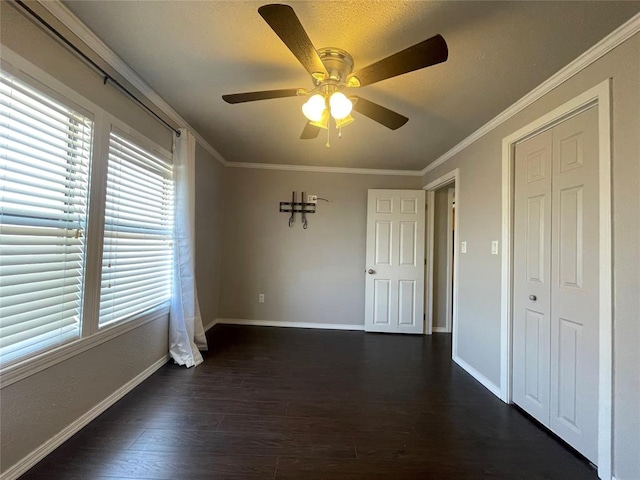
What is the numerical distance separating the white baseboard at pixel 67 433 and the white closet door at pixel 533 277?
117 inches

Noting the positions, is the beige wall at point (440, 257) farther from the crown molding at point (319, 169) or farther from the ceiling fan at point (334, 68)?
the ceiling fan at point (334, 68)

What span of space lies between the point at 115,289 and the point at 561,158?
125 inches

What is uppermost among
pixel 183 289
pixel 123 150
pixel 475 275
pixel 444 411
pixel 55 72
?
pixel 55 72

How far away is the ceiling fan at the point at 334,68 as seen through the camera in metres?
1.16

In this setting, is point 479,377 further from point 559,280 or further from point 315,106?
point 315,106

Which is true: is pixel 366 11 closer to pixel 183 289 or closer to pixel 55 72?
pixel 55 72

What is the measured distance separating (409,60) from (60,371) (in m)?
2.45

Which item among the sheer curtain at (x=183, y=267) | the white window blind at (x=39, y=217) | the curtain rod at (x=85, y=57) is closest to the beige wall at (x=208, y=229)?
the sheer curtain at (x=183, y=267)

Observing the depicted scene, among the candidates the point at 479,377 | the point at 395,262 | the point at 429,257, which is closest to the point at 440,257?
the point at 429,257

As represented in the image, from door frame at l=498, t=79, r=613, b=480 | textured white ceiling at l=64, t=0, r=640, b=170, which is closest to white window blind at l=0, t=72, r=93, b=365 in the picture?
textured white ceiling at l=64, t=0, r=640, b=170

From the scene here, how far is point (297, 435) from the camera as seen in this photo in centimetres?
177

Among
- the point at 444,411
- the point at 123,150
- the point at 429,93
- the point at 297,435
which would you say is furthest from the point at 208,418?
the point at 429,93

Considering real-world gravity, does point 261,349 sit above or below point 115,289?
below

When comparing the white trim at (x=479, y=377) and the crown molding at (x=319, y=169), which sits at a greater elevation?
the crown molding at (x=319, y=169)
